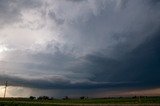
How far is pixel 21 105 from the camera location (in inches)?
4178

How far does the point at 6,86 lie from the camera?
189000mm

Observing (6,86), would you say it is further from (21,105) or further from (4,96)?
(21,105)

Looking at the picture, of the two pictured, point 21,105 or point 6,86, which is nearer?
point 21,105

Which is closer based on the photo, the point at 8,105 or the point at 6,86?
the point at 8,105

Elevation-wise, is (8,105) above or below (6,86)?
below

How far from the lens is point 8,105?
102 metres

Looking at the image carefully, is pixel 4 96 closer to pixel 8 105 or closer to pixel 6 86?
pixel 6 86

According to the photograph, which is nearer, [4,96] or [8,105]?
[8,105]

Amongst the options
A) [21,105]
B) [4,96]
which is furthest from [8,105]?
[4,96]

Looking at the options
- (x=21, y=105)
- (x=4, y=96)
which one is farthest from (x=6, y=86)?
(x=21, y=105)

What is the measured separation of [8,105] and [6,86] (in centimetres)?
9001

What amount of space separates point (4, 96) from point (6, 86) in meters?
7.46

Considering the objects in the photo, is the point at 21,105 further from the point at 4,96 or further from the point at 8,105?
the point at 4,96

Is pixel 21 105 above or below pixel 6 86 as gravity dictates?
below
